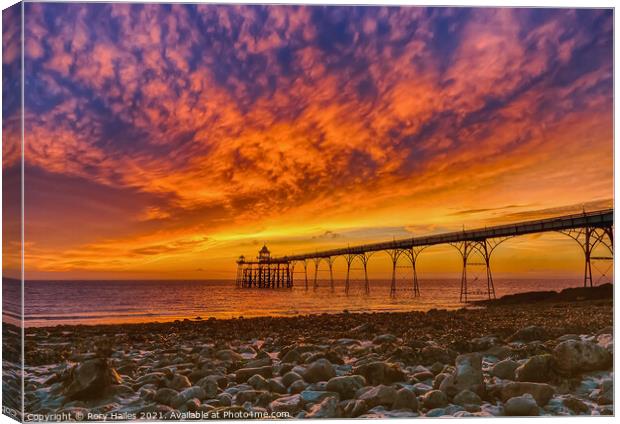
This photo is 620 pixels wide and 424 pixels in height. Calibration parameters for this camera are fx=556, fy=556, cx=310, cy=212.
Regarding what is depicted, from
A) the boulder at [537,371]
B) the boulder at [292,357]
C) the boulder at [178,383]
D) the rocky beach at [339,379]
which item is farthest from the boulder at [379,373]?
the boulder at [178,383]

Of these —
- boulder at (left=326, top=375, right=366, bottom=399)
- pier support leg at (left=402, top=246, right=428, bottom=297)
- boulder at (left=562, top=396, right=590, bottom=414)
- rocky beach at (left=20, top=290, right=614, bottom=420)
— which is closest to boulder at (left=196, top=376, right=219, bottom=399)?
rocky beach at (left=20, top=290, right=614, bottom=420)

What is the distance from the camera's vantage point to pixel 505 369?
7566 mm

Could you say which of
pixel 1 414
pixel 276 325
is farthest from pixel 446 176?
pixel 1 414

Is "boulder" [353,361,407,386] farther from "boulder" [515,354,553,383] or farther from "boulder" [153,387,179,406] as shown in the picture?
"boulder" [153,387,179,406]

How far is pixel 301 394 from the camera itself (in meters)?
7.25

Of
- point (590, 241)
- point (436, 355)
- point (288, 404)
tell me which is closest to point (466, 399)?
point (436, 355)

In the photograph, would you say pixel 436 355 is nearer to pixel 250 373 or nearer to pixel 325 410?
pixel 325 410

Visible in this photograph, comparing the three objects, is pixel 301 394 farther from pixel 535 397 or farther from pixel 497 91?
pixel 497 91

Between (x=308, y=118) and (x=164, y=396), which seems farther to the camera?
(x=308, y=118)

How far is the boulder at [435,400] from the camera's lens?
714 cm

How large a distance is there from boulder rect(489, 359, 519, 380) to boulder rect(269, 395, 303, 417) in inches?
106

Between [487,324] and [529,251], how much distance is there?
75.8 inches

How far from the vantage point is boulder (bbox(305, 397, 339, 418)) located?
7.05 meters

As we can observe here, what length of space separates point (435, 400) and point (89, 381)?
14.7ft
